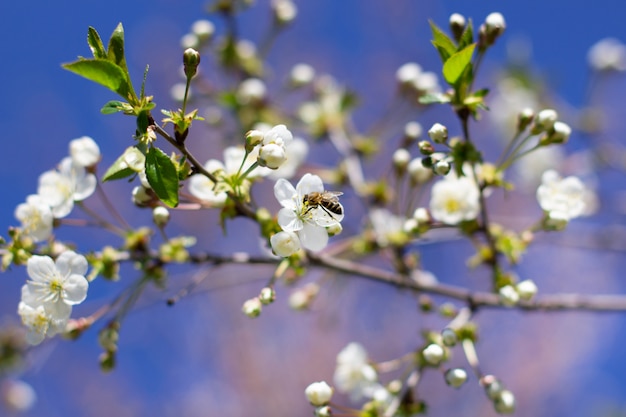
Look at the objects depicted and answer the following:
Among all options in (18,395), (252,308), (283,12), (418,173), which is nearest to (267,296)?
(252,308)

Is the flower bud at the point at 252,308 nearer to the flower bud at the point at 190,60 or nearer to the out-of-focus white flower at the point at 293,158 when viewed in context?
the flower bud at the point at 190,60

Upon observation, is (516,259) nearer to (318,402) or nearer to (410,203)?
(410,203)

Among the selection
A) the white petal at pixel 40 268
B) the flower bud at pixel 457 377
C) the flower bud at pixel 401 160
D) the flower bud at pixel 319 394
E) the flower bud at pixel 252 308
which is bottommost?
the flower bud at pixel 457 377

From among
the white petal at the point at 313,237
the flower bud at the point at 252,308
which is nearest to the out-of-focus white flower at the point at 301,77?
the flower bud at the point at 252,308

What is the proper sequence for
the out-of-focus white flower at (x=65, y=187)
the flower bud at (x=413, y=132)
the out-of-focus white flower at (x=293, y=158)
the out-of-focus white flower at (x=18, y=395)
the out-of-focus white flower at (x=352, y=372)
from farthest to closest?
the out-of-focus white flower at (x=18, y=395) < the flower bud at (x=413, y=132) < the out-of-focus white flower at (x=293, y=158) < the out-of-focus white flower at (x=352, y=372) < the out-of-focus white flower at (x=65, y=187)

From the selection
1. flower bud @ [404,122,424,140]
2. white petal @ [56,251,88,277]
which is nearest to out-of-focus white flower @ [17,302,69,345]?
white petal @ [56,251,88,277]

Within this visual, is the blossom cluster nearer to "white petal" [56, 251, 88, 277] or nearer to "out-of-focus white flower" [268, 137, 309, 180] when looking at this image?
"white petal" [56, 251, 88, 277]

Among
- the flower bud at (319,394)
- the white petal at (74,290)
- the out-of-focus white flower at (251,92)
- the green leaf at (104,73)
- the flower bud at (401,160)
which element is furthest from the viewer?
the out-of-focus white flower at (251,92)
